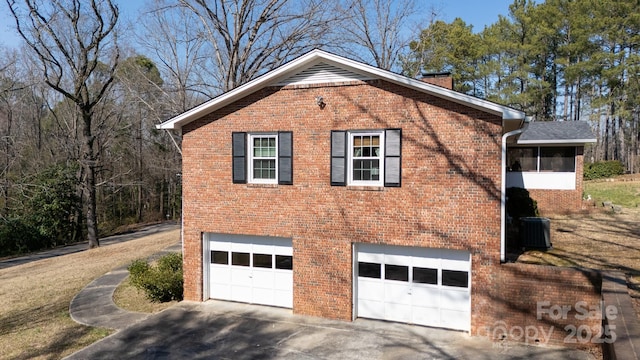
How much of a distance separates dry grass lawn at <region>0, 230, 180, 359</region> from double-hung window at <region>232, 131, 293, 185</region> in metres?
5.60

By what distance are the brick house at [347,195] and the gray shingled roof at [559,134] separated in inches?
421

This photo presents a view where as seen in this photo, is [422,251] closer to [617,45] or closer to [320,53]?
[320,53]

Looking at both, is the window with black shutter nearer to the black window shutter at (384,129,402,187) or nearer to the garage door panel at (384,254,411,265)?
the black window shutter at (384,129,402,187)

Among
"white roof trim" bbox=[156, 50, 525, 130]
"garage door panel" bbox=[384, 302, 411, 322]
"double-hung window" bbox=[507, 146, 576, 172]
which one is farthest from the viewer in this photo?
"double-hung window" bbox=[507, 146, 576, 172]

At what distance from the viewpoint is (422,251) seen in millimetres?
11367

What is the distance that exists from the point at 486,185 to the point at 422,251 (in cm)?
234

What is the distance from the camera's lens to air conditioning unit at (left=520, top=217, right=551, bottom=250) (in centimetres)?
1455

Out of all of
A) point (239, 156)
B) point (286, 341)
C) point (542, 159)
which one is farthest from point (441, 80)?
point (542, 159)

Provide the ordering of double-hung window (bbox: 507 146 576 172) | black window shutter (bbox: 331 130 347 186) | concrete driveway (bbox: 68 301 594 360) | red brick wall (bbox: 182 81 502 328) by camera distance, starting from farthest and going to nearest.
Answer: double-hung window (bbox: 507 146 576 172), black window shutter (bbox: 331 130 347 186), red brick wall (bbox: 182 81 502 328), concrete driveway (bbox: 68 301 594 360)

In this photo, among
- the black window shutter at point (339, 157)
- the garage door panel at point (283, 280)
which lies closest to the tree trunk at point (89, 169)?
the garage door panel at point (283, 280)

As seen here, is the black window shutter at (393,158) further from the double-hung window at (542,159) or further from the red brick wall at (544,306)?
the double-hung window at (542,159)

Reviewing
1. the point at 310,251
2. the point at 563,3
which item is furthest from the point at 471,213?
the point at 563,3

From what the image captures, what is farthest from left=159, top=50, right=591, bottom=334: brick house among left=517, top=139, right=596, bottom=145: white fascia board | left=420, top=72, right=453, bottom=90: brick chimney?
left=517, top=139, right=596, bottom=145: white fascia board

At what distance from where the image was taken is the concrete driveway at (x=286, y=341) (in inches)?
388
